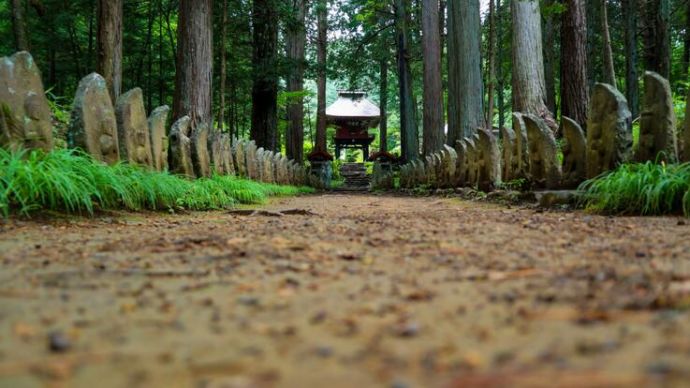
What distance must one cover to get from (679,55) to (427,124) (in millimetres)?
13275

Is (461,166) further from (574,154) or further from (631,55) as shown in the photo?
(631,55)

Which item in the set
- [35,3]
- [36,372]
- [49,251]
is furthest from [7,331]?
[35,3]

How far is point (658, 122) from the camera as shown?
4504 mm

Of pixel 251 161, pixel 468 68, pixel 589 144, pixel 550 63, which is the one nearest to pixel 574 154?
pixel 589 144

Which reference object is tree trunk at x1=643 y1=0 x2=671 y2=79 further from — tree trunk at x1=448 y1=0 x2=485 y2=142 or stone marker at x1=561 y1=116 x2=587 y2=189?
stone marker at x1=561 y1=116 x2=587 y2=189

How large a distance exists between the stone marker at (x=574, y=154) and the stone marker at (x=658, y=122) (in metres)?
0.80

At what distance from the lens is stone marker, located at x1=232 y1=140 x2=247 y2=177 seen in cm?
950

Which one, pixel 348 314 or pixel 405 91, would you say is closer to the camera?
pixel 348 314

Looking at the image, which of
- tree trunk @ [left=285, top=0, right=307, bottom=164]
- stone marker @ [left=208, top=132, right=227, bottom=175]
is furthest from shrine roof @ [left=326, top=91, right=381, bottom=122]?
stone marker @ [left=208, top=132, right=227, bottom=175]

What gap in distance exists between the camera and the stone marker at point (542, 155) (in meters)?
5.89

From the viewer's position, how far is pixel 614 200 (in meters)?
4.24

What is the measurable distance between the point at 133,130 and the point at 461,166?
6158 millimetres

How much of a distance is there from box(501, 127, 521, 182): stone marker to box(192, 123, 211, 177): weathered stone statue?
4.12 m

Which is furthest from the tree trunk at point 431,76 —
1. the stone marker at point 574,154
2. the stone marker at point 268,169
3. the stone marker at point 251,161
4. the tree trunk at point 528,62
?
the stone marker at point 574,154
